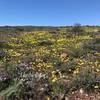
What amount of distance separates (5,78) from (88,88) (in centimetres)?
259

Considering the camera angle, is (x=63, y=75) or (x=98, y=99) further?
(x=63, y=75)

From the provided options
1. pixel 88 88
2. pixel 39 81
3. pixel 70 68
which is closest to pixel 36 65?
pixel 70 68

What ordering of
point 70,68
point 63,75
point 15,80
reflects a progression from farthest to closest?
point 70,68, point 63,75, point 15,80

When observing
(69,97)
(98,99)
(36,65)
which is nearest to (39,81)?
(69,97)

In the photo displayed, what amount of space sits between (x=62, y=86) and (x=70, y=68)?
2610mm

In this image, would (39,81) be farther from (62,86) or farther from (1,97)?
(1,97)

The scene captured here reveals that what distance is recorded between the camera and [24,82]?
30.0ft

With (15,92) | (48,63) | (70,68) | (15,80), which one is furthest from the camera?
(48,63)

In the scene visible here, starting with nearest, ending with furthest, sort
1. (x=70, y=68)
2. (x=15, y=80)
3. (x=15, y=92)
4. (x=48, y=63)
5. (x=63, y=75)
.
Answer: (x=15, y=92), (x=15, y=80), (x=63, y=75), (x=70, y=68), (x=48, y=63)

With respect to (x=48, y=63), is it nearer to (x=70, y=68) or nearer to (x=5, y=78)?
(x=70, y=68)

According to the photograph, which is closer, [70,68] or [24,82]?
[24,82]

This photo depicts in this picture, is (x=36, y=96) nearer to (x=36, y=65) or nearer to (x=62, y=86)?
(x=62, y=86)

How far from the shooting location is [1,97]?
849 cm

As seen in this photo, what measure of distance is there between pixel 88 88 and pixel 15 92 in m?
2.25
